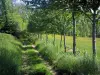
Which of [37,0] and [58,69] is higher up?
[37,0]

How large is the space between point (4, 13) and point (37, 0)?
147 ft

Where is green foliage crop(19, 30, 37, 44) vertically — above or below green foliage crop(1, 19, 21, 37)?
below

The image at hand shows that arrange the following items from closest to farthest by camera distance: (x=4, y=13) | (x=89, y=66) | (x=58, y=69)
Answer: (x=89, y=66) → (x=58, y=69) → (x=4, y=13)

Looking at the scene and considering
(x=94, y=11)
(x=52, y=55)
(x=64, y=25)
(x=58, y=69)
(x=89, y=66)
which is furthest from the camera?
(x=64, y=25)

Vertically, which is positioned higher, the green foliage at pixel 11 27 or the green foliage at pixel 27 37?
the green foliage at pixel 11 27

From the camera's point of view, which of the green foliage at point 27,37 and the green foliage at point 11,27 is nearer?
the green foliage at point 27,37

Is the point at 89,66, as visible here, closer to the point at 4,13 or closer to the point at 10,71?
the point at 10,71

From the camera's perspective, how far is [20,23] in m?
58.7

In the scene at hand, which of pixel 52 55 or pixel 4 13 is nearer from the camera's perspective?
pixel 52 55

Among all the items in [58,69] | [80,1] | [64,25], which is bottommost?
[58,69]

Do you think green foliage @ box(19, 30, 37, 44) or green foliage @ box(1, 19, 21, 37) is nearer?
green foliage @ box(19, 30, 37, 44)

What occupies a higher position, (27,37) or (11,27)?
(11,27)

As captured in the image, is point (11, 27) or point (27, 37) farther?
point (11, 27)

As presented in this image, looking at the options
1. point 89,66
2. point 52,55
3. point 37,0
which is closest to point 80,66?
point 89,66
